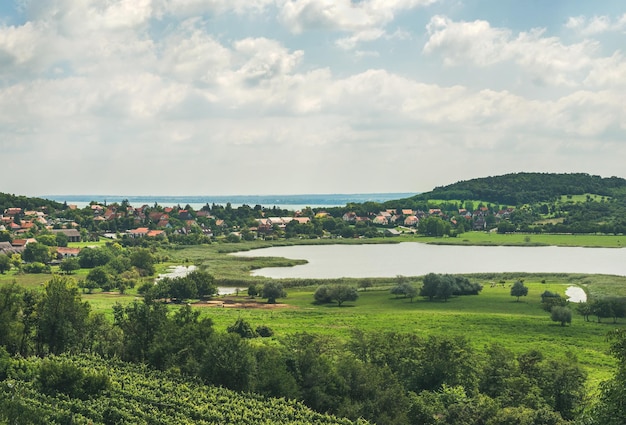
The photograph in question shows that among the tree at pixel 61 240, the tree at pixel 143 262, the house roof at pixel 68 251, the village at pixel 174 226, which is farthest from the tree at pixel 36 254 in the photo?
the village at pixel 174 226

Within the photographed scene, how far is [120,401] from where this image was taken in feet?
Answer: 99.1

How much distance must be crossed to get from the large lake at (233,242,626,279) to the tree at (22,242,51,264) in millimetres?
36982

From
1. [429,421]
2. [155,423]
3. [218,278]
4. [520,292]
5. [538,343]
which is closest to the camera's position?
[155,423]

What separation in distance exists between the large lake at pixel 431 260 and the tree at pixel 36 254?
3698cm

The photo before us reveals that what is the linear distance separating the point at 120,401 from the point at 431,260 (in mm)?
95083

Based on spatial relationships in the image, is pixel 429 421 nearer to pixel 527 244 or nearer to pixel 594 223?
pixel 527 244

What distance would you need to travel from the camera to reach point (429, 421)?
1271 inches

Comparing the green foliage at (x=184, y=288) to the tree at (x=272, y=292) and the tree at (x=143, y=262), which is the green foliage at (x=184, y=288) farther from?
the tree at (x=143, y=262)

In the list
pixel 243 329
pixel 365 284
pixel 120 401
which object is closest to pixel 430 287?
pixel 365 284

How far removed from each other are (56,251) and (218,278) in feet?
122

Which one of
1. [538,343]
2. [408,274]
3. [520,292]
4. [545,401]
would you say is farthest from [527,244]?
[545,401]

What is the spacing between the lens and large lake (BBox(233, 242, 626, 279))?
103 metres

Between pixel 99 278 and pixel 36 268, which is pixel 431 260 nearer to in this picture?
pixel 99 278

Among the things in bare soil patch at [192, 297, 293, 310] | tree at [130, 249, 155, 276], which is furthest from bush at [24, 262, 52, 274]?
bare soil patch at [192, 297, 293, 310]
